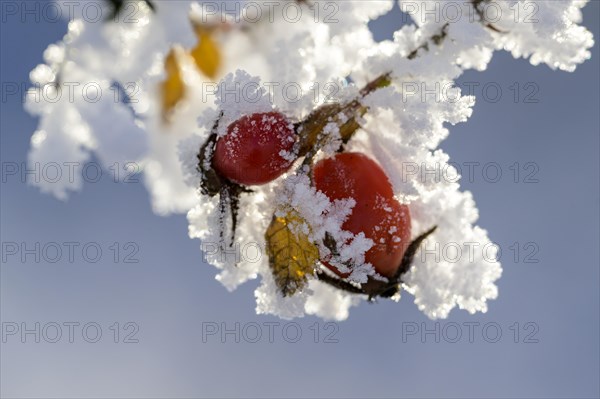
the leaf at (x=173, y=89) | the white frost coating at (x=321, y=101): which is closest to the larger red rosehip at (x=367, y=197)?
the white frost coating at (x=321, y=101)

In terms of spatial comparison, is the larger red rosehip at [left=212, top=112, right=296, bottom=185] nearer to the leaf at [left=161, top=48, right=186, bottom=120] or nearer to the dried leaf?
the dried leaf

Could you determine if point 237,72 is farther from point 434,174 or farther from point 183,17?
point 434,174

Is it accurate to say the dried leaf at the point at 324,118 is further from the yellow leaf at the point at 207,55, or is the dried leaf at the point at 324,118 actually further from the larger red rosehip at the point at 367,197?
the yellow leaf at the point at 207,55

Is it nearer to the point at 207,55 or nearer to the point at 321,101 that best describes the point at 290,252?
the point at 321,101

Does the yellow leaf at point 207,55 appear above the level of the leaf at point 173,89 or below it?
above

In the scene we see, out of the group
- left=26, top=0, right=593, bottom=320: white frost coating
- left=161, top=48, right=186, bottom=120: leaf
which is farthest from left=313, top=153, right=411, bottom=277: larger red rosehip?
left=161, top=48, right=186, bottom=120: leaf

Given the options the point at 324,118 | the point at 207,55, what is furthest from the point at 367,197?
the point at 207,55
